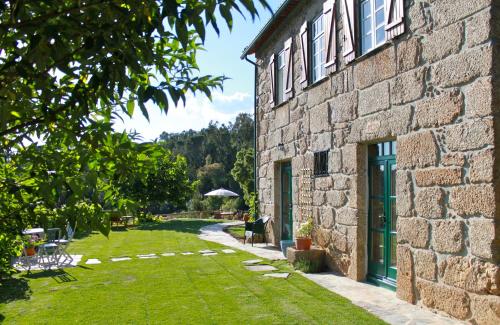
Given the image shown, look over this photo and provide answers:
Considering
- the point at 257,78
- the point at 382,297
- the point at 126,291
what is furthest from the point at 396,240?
the point at 257,78

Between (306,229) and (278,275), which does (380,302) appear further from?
(306,229)

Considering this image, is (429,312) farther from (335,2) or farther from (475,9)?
(335,2)

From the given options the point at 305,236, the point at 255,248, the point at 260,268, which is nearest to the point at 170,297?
the point at 260,268

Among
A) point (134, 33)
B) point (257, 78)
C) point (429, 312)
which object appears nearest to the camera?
point (134, 33)

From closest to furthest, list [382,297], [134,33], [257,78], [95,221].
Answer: [134,33], [95,221], [382,297], [257,78]

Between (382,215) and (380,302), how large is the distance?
4.72 ft

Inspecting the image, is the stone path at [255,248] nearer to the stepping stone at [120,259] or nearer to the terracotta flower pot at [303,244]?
the terracotta flower pot at [303,244]

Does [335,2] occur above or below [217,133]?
below

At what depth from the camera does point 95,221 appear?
1954 millimetres

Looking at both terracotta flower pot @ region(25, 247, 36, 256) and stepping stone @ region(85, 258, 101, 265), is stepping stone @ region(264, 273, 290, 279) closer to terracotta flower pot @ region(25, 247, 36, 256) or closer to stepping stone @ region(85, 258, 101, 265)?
stepping stone @ region(85, 258, 101, 265)

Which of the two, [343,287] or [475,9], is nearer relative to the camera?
[475,9]

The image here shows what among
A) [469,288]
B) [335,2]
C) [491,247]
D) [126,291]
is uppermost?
[335,2]

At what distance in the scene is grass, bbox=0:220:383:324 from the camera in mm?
5297

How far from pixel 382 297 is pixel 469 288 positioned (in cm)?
150
